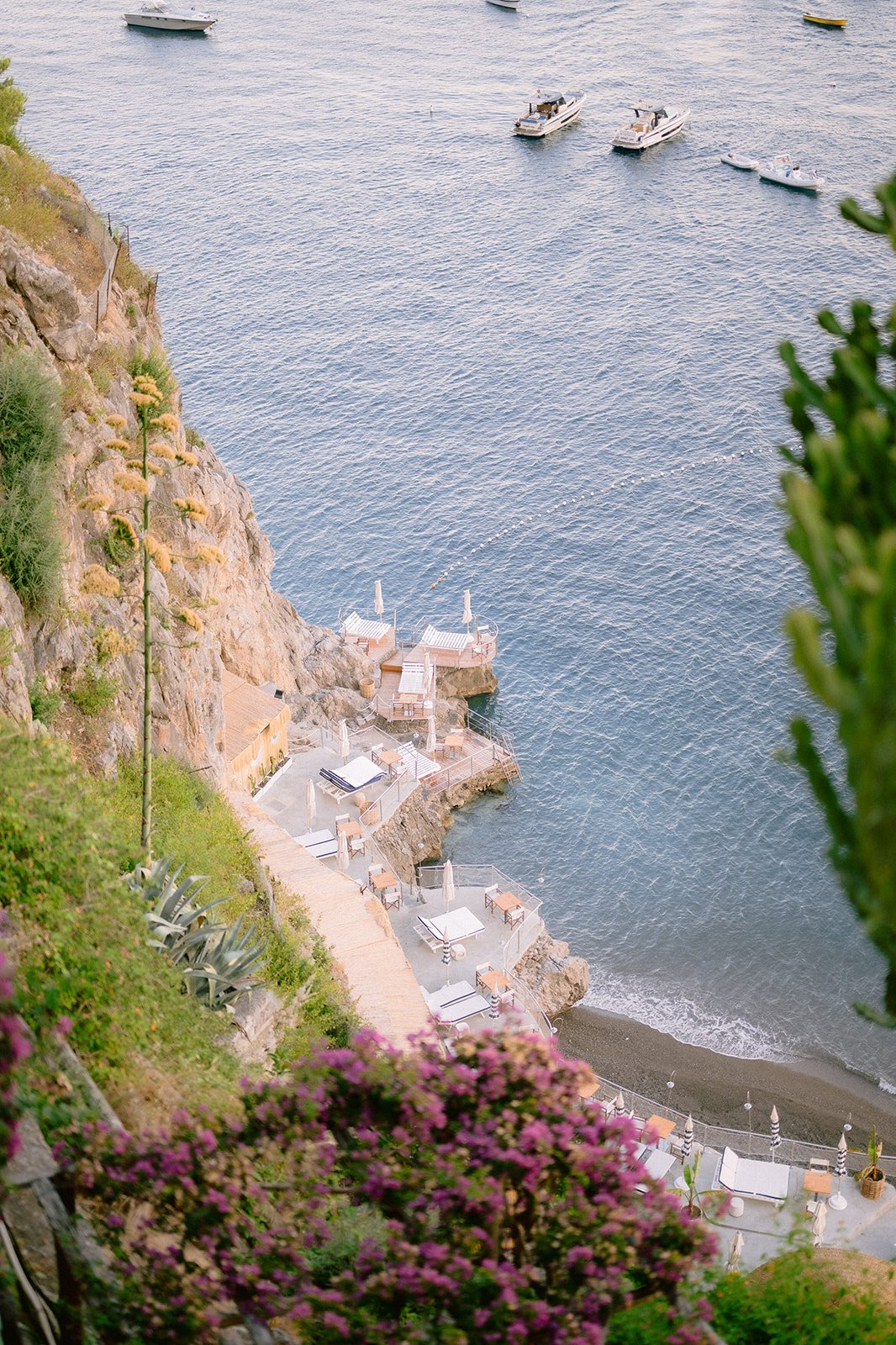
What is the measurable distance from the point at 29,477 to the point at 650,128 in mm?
84600

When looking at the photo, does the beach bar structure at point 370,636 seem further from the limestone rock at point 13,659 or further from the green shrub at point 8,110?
the limestone rock at point 13,659

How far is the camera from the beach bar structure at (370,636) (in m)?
48.7

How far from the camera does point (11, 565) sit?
767 inches

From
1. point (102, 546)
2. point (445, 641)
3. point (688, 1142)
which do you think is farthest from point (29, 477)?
point (445, 641)

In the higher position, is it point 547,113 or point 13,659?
point 547,113

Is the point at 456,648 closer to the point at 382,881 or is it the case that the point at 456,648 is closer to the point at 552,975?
the point at 382,881

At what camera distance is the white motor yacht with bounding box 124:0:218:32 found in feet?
383

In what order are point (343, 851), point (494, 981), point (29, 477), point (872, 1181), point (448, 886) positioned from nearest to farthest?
point (29, 477) → point (872, 1181) → point (494, 981) → point (448, 886) → point (343, 851)

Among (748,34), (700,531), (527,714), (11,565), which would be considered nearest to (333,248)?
(700,531)

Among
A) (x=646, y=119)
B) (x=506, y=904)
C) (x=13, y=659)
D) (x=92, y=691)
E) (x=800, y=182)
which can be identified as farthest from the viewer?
(x=646, y=119)

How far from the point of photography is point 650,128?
92.6 meters

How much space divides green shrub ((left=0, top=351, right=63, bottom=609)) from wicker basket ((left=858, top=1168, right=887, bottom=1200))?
2173cm

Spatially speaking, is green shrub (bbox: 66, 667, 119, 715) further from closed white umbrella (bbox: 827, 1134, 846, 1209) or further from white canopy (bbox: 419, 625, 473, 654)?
white canopy (bbox: 419, 625, 473, 654)

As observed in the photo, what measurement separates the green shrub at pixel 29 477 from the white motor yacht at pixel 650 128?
266ft
